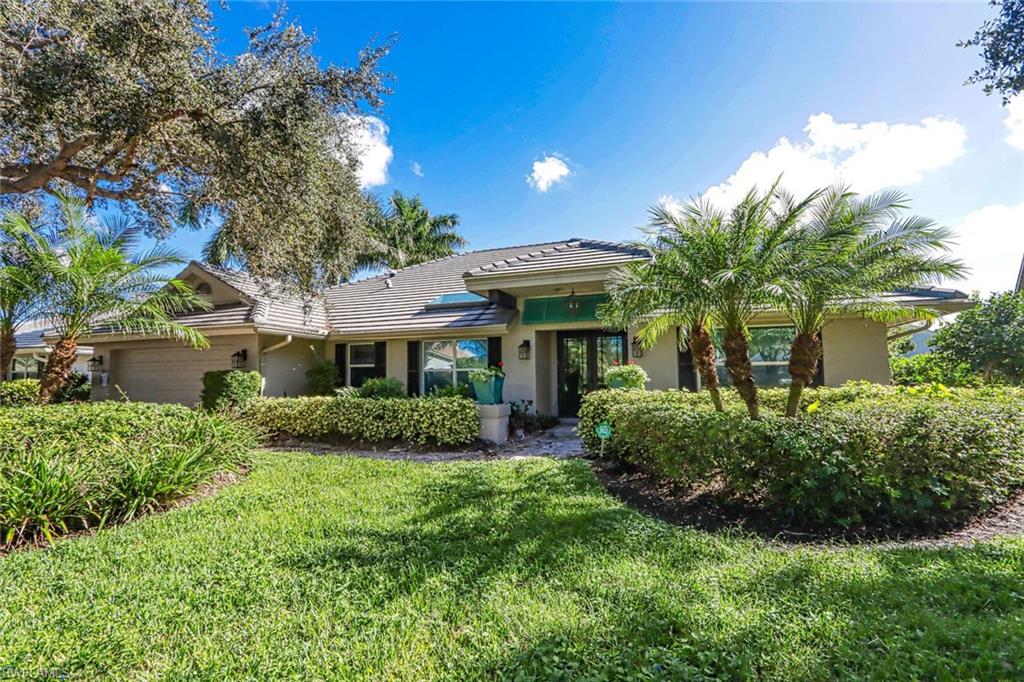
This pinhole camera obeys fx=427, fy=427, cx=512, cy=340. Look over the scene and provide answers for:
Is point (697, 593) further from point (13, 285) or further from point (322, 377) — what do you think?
point (322, 377)

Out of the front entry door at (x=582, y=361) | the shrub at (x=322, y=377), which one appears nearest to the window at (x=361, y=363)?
the shrub at (x=322, y=377)

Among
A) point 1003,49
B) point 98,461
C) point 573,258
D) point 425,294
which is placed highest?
point 1003,49

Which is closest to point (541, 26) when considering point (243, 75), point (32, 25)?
point (243, 75)

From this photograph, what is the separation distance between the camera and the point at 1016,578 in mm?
3564

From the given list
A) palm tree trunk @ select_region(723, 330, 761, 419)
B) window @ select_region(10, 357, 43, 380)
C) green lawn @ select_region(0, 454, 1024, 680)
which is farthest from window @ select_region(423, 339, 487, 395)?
window @ select_region(10, 357, 43, 380)

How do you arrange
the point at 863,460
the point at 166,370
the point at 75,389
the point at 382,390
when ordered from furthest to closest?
the point at 75,389
the point at 166,370
the point at 382,390
the point at 863,460

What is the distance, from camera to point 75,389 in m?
16.0

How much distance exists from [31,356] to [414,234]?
21406mm

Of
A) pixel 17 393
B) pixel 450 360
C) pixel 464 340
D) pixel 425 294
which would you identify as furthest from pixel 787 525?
pixel 17 393

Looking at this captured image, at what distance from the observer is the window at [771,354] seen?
1136cm

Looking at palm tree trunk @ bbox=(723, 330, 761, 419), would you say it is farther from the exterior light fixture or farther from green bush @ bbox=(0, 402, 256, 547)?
green bush @ bbox=(0, 402, 256, 547)

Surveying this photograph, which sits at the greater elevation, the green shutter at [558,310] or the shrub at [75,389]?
the green shutter at [558,310]

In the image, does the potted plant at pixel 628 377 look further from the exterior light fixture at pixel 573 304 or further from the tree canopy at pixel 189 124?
the tree canopy at pixel 189 124

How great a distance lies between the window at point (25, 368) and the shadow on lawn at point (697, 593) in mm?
28404
